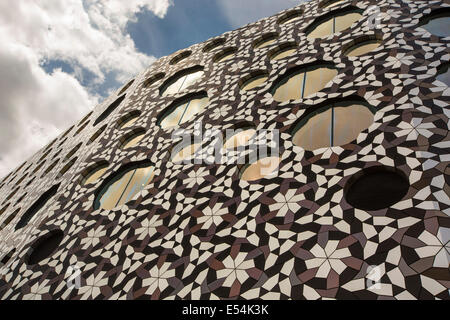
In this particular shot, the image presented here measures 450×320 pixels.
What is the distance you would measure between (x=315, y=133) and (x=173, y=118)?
393cm

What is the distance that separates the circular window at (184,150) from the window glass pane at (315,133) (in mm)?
1998

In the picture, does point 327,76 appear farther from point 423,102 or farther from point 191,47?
point 191,47

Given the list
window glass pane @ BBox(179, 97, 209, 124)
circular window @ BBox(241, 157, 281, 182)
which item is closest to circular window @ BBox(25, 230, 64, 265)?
window glass pane @ BBox(179, 97, 209, 124)

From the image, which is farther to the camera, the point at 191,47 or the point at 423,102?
the point at 191,47

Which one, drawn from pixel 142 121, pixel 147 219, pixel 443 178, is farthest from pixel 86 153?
pixel 443 178

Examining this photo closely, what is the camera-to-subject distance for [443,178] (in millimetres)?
3926

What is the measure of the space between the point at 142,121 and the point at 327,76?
464cm

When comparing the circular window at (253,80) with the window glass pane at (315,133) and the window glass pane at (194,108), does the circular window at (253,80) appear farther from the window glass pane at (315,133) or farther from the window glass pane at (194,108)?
the window glass pane at (315,133)

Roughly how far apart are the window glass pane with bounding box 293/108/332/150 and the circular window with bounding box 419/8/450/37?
8.73 feet

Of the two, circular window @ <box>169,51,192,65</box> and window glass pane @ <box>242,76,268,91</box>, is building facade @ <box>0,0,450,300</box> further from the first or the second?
circular window @ <box>169,51,192,65</box>

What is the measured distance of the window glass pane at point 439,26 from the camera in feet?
21.2

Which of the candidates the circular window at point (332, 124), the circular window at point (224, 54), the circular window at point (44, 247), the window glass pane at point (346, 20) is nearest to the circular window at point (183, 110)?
the circular window at point (224, 54)

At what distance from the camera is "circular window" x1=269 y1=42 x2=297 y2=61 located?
8.66m

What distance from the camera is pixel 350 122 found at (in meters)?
5.45
